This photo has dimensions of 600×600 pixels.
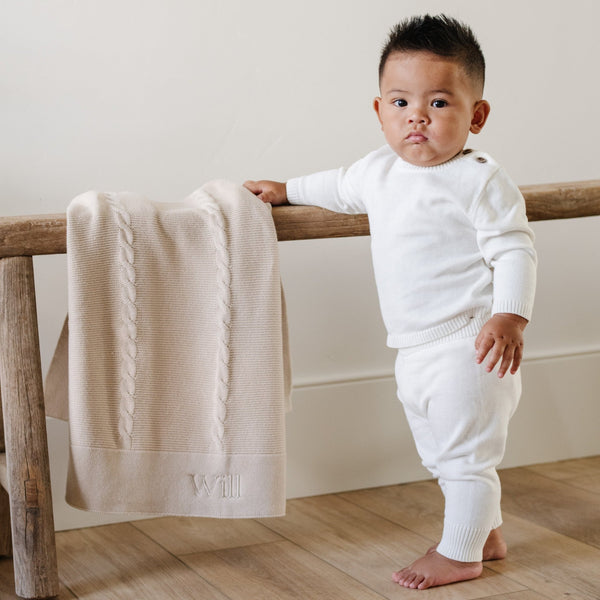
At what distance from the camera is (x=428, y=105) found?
4.12 ft

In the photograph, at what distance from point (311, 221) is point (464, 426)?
0.36m

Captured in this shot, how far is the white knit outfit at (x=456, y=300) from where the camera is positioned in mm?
1245

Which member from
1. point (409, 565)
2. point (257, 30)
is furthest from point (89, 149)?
point (409, 565)

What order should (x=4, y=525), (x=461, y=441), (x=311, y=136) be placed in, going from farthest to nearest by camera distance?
(x=311, y=136)
(x=4, y=525)
(x=461, y=441)

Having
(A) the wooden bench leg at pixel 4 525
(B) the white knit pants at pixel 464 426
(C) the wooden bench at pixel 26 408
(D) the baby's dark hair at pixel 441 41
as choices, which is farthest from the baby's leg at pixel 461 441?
(A) the wooden bench leg at pixel 4 525

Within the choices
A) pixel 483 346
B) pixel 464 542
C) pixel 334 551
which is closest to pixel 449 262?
pixel 483 346

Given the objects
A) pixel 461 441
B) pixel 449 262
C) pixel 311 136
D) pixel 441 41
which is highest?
pixel 441 41

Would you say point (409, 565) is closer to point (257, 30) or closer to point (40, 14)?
point (257, 30)

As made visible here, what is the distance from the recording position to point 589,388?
1.95 meters

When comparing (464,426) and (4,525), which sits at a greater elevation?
(464,426)

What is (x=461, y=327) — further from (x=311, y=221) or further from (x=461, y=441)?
(x=311, y=221)

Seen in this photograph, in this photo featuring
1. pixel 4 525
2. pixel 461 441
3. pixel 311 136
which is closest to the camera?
pixel 461 441

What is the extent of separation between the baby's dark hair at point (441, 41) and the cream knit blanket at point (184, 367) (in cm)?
30

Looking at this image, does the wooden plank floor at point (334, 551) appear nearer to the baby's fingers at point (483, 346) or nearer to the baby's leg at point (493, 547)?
the baby's leg at point (493, 547)
